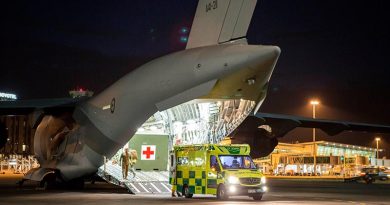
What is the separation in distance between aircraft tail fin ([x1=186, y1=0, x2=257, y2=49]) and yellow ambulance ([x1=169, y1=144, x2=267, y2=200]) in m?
3.78

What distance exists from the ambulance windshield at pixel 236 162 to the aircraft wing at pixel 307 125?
26.7 feet

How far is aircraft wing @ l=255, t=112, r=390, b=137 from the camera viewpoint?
30688mm

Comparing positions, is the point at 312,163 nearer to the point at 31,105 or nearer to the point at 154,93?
the point at 31,105

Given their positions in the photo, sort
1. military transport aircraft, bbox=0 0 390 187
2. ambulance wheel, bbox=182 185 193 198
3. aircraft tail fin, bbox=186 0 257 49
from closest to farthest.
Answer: aircraft tail fin, bbox=186 0 257 49, military transport aircraft, bbox=0 0 390 187, ambulance wheel, bbox=182 185 193 198

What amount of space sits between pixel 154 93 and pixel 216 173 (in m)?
3.63

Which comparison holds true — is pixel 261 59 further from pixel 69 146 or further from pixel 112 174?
pixel 69 146

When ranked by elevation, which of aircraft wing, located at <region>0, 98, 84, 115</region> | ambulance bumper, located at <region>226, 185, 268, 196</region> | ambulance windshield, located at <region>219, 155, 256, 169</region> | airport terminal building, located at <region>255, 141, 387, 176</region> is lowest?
airport terminal building, located at <region>255, 141, 387, 176</region>

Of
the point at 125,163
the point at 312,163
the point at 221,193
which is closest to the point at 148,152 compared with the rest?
the point at 125,163

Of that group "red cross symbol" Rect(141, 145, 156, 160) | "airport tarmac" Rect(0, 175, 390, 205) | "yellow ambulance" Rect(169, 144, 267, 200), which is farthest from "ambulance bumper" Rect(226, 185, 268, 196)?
"red cross symbol" Rect(141, 145, 156, 160)

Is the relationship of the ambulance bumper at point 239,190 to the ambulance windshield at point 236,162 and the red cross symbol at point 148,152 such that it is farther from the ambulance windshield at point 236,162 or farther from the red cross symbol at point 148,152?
the red cross symbol at point 148,152

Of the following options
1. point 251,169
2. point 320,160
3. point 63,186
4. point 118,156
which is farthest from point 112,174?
point 320,160

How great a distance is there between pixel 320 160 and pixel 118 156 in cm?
4826

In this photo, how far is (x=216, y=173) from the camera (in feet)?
68.5

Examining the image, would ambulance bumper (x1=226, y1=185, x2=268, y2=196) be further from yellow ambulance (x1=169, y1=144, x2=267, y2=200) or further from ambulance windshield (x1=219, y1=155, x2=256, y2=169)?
ambulance windshield (x1=219, y1=155, x2=256, y2=169)
